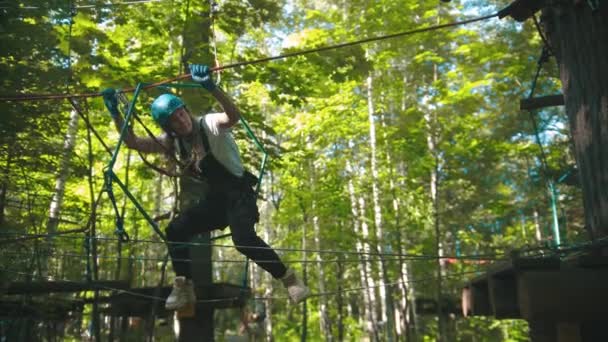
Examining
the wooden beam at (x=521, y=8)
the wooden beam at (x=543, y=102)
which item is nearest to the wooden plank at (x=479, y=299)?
the wooden beam at (x=543, y=102)

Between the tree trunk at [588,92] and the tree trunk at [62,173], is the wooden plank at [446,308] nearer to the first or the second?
the tree trunk at [588,92]

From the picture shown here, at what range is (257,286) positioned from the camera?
64.7 ft

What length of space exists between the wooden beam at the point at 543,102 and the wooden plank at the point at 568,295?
1.49 meters

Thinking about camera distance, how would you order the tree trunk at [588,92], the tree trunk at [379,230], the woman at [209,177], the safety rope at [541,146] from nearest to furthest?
the tree trunk at [588,92] < the woman at [209,177] < the safety rope at [541,146] < the tree trunk at [379,230]

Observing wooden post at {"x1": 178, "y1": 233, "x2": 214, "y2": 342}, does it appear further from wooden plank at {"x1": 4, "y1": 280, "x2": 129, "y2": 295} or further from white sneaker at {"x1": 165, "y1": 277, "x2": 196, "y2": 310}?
white sneaker at {"x1": 165, "y1": 277, "x2": 196, "y2": 310}

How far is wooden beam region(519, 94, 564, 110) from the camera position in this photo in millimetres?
3613

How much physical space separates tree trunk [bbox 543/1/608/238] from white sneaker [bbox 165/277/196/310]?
2.49m

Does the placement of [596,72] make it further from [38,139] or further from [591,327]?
[38,139]

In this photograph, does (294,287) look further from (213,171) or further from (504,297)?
(504,297)

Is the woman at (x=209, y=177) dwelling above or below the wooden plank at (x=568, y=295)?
above

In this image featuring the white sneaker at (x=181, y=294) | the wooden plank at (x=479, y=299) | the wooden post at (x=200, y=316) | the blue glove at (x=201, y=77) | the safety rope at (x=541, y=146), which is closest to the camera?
the blue glove at (x=201, y=77)

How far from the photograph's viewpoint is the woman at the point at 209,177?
115 inches

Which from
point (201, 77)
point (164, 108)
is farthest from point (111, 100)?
point (201, 77)

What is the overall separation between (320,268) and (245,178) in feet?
38.9
